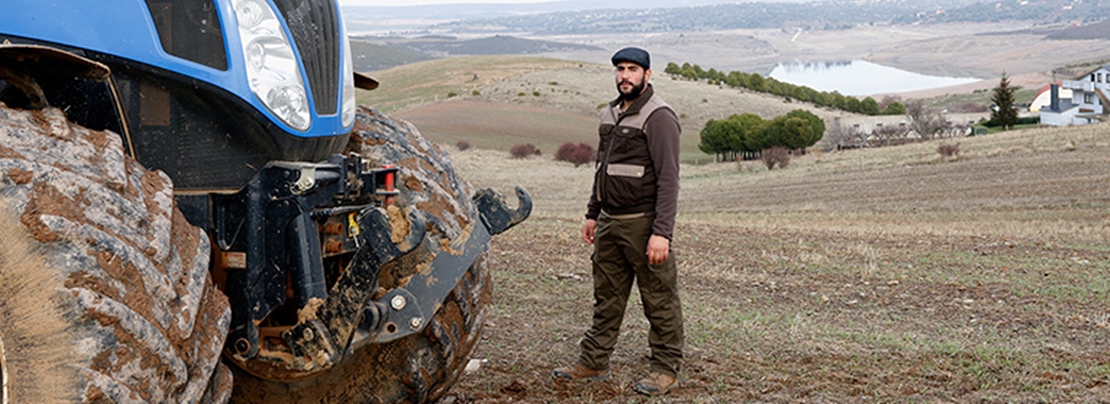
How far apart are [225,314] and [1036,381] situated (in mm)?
4939

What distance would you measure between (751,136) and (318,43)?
6447 cm

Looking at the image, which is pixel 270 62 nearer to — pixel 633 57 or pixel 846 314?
pixel 633 57

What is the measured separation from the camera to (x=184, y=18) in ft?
11.7

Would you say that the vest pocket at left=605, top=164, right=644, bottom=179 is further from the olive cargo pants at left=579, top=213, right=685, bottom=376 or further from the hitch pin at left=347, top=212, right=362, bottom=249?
the hitch pin at left=347, top=212, right=362, bottom=249

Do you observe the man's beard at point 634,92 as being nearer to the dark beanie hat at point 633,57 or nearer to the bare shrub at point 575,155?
the dark beanie hat at point 633,57

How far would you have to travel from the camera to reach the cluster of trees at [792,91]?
10825 cm

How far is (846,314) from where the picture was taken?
9102mm

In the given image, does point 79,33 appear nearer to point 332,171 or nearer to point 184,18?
point 184,18

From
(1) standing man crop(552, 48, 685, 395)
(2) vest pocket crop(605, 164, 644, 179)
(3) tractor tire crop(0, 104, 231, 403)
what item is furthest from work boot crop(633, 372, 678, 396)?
(3) tractor tire crop(0, 104, 231, 403)

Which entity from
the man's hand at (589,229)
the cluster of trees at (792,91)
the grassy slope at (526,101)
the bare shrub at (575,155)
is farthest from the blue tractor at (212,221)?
the cluster of trees at (792,91)

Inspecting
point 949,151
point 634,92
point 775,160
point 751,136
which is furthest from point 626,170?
point 751,136

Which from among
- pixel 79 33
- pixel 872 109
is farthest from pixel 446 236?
pixel 872 109

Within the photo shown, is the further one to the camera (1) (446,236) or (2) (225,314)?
(1) (446,236)

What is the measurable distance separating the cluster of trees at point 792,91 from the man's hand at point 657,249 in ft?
318
